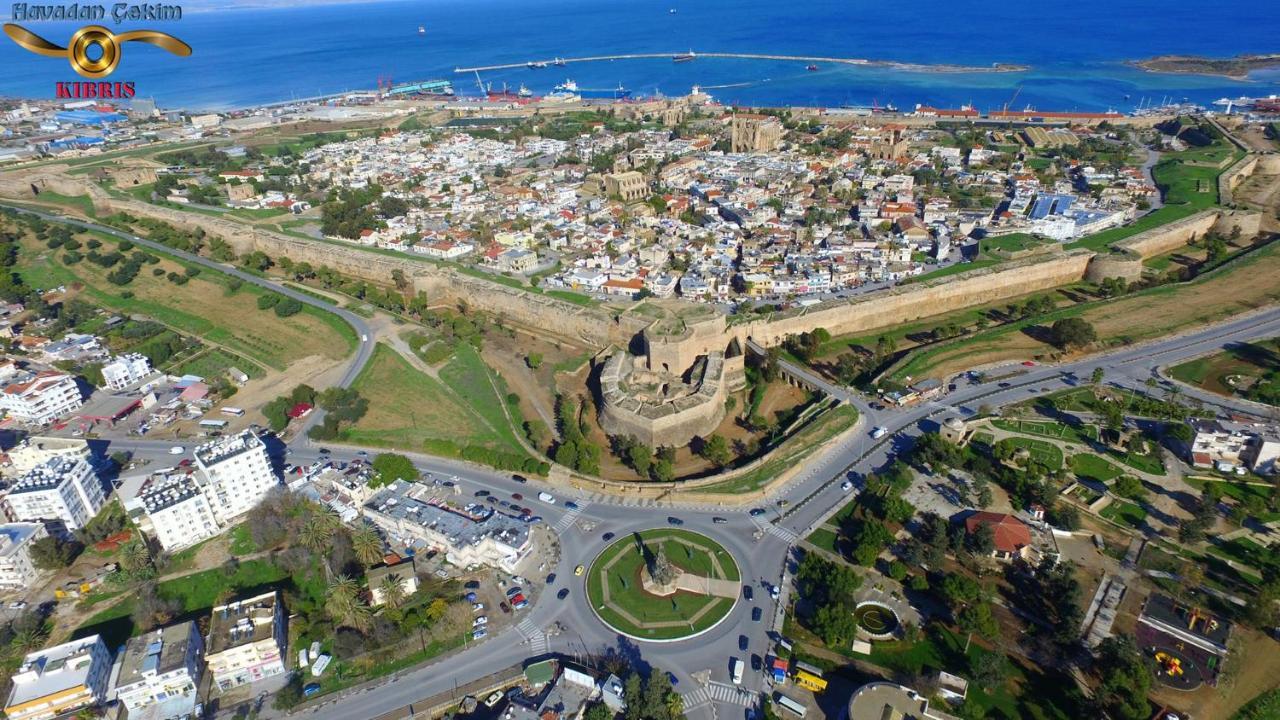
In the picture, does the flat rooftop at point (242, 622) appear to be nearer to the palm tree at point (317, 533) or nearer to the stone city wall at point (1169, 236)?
the palm tree at point (317, 533)

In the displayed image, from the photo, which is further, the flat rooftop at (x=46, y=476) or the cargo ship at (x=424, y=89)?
the cargo ship at (x=424, y=89)

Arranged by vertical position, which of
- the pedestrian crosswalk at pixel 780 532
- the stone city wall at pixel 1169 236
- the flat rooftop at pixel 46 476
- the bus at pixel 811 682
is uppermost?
the stone city wall at pixel 1169 236

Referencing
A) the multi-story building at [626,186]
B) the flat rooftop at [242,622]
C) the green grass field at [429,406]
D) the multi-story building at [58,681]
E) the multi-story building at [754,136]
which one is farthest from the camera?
the multi-story building at [754,136]

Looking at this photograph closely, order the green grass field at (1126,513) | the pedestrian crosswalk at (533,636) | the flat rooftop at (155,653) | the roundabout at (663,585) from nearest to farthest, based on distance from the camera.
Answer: the flat rooftop at (155,653), the pedestrian crosswalk at (533,636), the roundabout at (663,585), the green grass field at (1126,513)

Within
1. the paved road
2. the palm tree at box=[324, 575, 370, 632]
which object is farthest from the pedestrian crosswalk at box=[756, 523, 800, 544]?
the palm tree at box=[324, 575, 370, 632]

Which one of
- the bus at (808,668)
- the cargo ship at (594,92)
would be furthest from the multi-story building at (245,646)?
the cargo ship at (594,92)

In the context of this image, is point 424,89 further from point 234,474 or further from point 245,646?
point 245,646

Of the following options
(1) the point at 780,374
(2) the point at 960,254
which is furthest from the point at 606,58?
(1) the point at 780,374

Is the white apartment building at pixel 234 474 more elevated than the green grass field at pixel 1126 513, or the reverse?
the green grass field at pixel 1126 513
